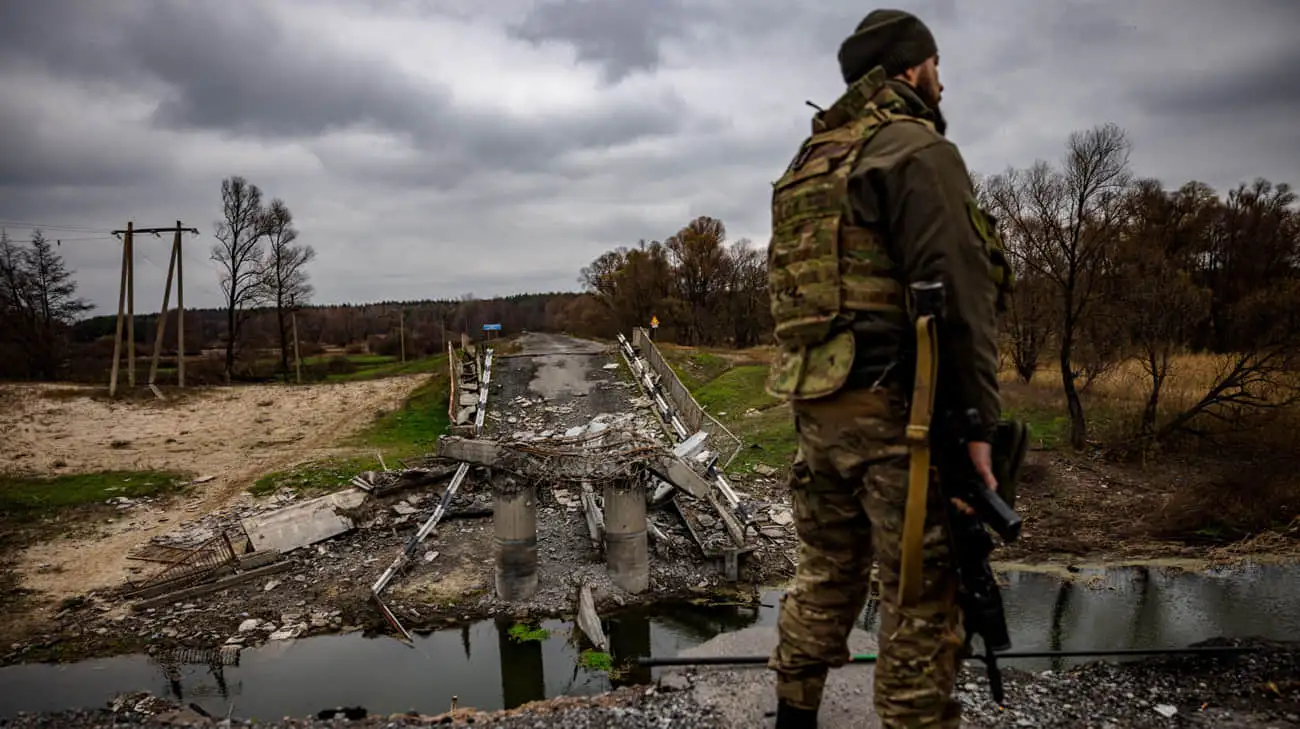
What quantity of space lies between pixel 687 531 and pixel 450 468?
4.80 metres

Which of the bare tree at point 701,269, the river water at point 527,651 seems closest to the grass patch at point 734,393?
the river water at point 527,651

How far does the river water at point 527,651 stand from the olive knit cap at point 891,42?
479 centimetres

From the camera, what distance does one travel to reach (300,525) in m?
9.74

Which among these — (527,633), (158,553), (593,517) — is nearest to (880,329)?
(527,633)

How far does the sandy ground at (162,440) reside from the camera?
9828mm

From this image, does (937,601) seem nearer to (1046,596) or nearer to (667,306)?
(1046,596)

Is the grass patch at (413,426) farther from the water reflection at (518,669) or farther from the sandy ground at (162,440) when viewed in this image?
the water reflection at (518,669)

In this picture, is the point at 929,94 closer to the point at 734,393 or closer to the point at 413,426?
the point at 413,426

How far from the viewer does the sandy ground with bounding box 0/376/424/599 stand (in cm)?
983

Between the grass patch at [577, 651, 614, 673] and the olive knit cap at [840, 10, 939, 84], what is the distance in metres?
5.69

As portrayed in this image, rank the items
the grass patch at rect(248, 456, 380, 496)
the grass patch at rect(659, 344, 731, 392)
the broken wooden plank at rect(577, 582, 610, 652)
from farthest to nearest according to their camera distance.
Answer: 1. the grass patch at rect(659, 344, 731, 392)
2. the grass patch at rect(248, 456, 380, 496)
3. the broken wooden plank at rect(577, 582, 610, 652)

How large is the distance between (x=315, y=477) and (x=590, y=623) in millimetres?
8018

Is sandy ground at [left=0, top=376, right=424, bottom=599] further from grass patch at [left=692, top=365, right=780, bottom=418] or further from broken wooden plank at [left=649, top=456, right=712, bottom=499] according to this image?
grass patch at [left=692, top=365, right=780, bottom=418]

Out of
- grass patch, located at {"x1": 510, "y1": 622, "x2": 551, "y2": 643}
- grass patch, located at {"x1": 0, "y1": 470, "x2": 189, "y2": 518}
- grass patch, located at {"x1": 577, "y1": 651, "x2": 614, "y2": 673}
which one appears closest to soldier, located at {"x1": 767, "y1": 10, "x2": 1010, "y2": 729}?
grass patch, located at {"x1": 577, "y1": 651, "x2": 614, "y2": 673}
